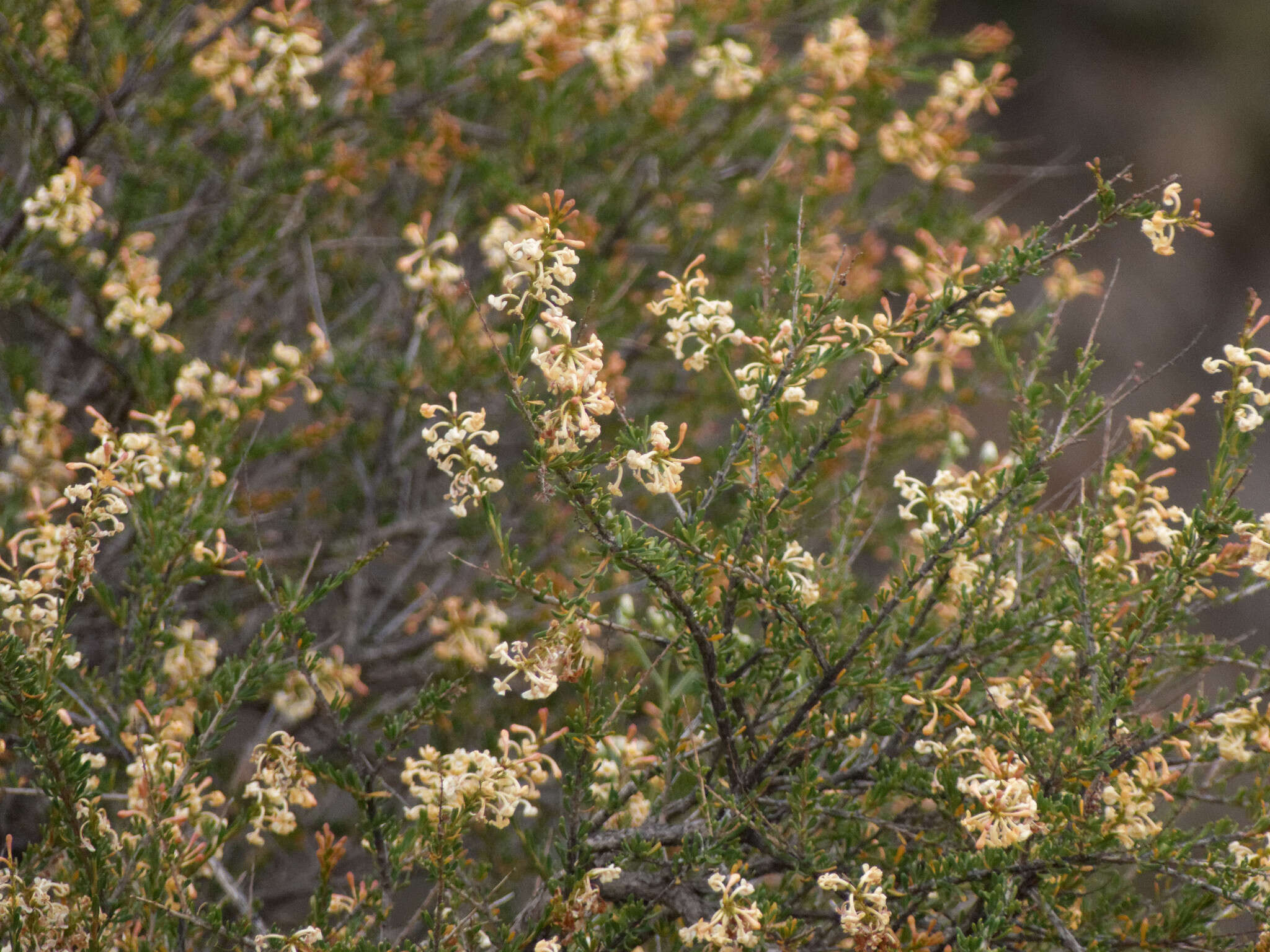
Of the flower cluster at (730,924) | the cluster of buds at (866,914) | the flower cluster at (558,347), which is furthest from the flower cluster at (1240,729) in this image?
the flower cluster at (558,347)

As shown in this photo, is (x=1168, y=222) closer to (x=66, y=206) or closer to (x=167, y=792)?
(x=167, y=792)

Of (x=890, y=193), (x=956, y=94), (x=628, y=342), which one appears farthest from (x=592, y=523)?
(x=890, y=193)

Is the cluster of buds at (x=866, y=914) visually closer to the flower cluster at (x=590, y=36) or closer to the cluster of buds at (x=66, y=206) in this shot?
the cluster of buds at (x=66, y=206)

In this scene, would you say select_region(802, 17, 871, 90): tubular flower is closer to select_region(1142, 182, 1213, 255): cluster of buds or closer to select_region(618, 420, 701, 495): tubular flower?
select_region(1142, 182, 1213, 255): cluster of buds

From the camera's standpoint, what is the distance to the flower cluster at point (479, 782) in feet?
4.41

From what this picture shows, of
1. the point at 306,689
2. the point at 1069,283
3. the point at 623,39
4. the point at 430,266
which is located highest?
the point at 623,39

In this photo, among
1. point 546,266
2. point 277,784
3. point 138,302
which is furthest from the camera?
point 138,302

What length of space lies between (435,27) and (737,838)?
3088 millimetres

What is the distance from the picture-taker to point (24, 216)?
2209 mm

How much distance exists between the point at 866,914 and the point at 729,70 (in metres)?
2.19

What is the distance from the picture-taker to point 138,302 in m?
2.08

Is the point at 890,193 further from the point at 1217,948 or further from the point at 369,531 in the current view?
the point at 1217,948

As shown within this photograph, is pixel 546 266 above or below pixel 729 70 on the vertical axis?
above

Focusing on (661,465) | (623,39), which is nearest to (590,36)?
(623,39)
